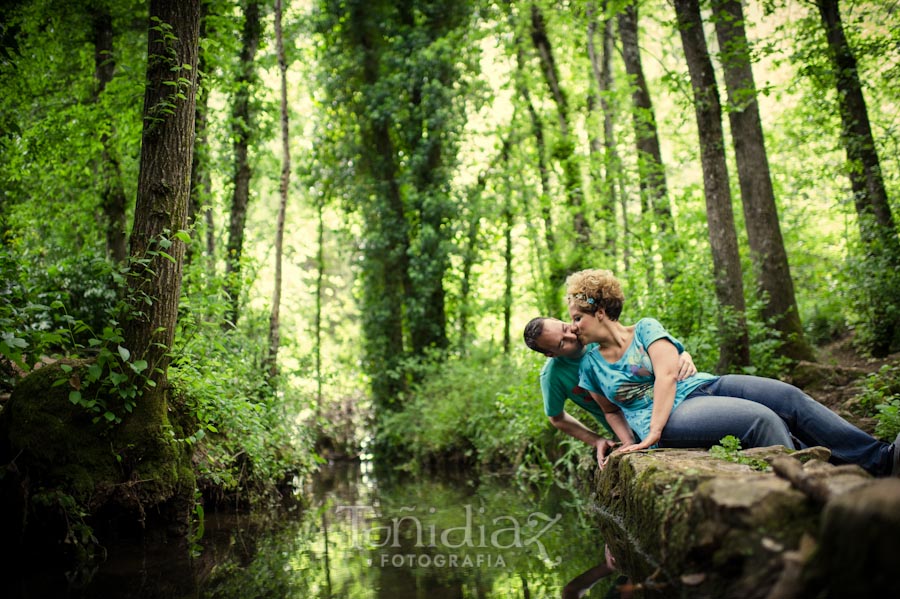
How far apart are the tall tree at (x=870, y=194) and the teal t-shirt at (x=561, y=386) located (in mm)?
6274

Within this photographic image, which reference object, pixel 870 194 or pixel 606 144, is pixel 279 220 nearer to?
pixel 606 144

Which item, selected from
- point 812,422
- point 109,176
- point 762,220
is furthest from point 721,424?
point 109,176

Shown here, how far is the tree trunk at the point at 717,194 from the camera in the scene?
789 cm

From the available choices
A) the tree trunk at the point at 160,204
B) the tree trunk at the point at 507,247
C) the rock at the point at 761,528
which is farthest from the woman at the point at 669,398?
the tree trunk at the point at 507,247

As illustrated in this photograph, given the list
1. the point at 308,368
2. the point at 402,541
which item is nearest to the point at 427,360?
the point at 308,368

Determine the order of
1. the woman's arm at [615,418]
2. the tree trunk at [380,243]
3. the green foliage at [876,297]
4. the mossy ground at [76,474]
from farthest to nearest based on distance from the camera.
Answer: the tree trunk at [380,243]
the green foliage at [876,297]
the woman's arm at [615,418]
the mossy ground at [76,474]

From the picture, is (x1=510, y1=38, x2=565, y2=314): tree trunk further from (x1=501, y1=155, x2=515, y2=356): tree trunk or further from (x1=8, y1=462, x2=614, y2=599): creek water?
(x1=8, y1=462, x2=614, y2=599): creek water

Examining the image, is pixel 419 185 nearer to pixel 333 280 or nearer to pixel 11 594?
pixel 333 280

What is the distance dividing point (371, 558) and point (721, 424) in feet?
8.25

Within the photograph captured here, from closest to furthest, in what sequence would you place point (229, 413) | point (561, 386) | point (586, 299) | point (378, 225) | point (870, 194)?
point (586, 299)
point (561, 386)
point (229, 413)
point (870, 194)
point (378, 225)

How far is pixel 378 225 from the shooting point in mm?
18922

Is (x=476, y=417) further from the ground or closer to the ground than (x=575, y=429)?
further from the ground

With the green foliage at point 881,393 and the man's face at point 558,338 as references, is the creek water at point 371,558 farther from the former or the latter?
the green foliage at point 881,393

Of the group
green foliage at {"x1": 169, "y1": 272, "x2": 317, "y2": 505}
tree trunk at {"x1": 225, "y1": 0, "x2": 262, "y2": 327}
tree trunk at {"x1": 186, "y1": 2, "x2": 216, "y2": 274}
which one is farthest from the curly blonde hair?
tree trunk at {"x1": 225, "y1": 0, "x2": 262, "y2": 327}
